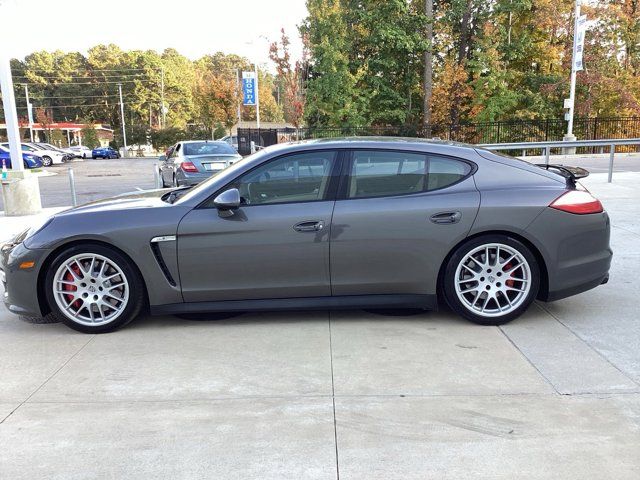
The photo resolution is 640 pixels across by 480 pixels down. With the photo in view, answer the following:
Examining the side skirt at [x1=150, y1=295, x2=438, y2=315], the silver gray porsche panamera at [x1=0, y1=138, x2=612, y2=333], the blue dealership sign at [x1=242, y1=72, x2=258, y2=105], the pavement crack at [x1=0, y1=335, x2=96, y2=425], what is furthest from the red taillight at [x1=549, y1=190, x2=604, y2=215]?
the blue dealership sign at [x1=242, y1=72, x2=258, y2=105]

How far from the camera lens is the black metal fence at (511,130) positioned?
29406mm

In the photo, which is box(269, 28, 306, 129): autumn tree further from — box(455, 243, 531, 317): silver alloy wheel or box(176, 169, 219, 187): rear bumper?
box(455, 243, 531, 317): silver alloy wheel

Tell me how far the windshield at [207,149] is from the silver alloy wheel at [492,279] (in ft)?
35.7

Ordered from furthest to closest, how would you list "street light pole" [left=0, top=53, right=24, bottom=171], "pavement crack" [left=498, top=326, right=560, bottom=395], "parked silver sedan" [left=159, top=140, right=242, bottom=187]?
"parked silver sedan" [left=159, top=140, right=242, bottom=187]
"street light pole" [left=0, top=53, right=24, bottom=171]
"pavement crack" [left=498, top=326, right=560, bottom=395]

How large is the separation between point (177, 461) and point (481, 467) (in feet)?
4.79

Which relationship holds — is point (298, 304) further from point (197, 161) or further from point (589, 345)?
point (197, 161)

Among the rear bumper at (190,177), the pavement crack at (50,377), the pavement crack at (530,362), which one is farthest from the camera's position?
the rear bumper at (190,177)

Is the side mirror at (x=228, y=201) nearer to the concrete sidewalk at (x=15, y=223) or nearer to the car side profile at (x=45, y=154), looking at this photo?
the concrete sidewalk at (x=15, y=223)

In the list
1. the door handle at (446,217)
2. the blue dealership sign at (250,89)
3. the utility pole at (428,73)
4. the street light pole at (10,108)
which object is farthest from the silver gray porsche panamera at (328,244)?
the blue dealership sign at (250,89)


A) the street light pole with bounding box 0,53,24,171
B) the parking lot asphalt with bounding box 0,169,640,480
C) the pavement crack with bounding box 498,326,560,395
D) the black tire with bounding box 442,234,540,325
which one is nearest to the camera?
the parking lot asphalt with bounding box 0,169,640,480

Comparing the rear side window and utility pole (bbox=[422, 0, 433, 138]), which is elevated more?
utility pole (bbox=[422, 0, 433, 138])

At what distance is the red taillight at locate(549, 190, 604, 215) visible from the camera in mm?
4422

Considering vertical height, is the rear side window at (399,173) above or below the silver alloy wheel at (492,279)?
above

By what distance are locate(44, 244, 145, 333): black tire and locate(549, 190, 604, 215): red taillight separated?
3343 mm
